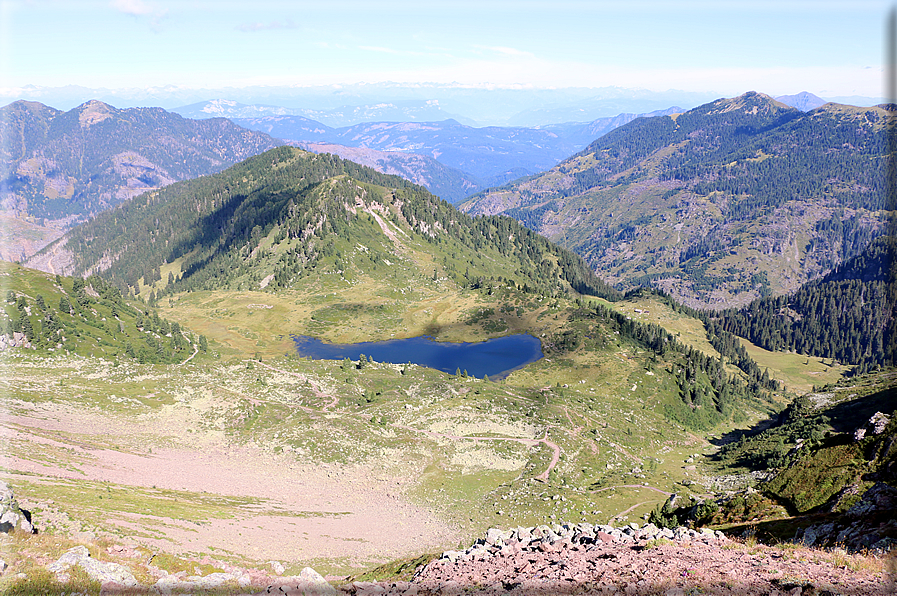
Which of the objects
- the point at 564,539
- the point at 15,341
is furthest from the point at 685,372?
the point at 15,341

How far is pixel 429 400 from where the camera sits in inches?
3617

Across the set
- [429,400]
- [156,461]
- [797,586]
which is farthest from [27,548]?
[429,400]

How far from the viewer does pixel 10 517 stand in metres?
29.6

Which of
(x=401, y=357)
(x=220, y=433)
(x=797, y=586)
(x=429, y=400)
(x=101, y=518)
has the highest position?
(x=797, y=586)

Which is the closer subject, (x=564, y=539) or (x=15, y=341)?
(x=564, y=539)

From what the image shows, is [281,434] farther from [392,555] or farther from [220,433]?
[392,555]

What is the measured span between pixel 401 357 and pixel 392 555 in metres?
109

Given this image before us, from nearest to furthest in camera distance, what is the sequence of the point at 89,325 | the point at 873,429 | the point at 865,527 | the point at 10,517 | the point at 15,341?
1. the point at 865,527
2. the point at 10,517
3. the point at 873,429
4. the point at 15,341
5. the point at 89,325

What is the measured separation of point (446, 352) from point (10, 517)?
131982 mm

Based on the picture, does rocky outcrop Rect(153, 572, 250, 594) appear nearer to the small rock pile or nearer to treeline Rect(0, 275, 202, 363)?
the small rock pile

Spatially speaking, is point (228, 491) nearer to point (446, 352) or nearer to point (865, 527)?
point (865, 527)

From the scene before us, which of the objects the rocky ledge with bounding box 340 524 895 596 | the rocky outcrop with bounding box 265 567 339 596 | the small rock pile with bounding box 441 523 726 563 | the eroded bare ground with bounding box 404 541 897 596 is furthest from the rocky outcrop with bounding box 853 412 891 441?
the rocky outcrop with bounding box 265 567 339 596

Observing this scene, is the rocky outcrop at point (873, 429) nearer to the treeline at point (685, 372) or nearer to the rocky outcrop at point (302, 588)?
the rocky outcrop at point (302, 588)

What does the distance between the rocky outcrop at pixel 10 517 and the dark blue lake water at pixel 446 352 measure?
11094 centimetres
